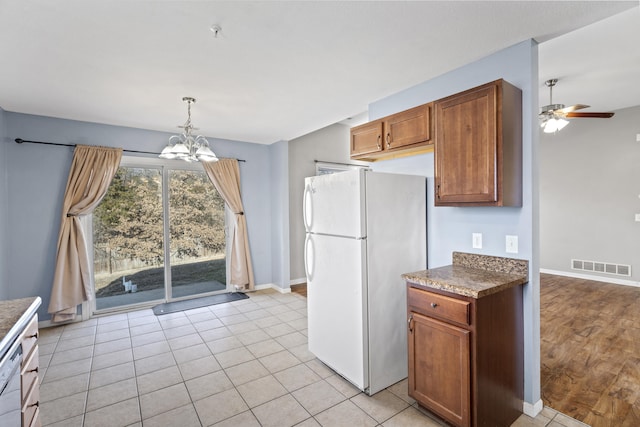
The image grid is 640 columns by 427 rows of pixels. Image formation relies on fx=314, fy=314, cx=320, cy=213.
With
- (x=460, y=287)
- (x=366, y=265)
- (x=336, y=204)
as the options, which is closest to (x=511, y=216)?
(x=460, y=287)

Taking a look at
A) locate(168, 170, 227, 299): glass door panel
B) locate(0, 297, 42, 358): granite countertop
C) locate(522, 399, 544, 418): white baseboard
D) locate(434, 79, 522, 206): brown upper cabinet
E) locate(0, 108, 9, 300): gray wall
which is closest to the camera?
locate(0, 297, 42, 358): granite countertop

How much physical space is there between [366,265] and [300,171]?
3.42 metres

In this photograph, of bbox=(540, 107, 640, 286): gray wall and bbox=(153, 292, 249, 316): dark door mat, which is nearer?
bbox=(153, 292, 249, 316): dark door mat

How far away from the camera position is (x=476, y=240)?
241 cm

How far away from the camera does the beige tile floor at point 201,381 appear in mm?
2105

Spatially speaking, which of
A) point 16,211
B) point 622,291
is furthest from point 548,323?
point 16,211

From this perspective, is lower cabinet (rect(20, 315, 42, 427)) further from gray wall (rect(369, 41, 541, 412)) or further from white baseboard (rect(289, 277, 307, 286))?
white baseboard (rect(289, 277, 307, 286))

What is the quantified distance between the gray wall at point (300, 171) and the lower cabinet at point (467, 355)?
3.48 metres

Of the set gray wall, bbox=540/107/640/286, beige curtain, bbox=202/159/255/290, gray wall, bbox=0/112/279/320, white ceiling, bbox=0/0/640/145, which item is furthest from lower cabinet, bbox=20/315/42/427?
gray wall, bbox=540/107/640/286

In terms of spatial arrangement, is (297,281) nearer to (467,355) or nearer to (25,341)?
(467,355)

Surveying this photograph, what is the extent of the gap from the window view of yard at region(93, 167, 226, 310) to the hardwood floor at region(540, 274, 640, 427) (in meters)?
4.33

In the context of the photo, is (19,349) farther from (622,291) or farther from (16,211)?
(622,291)

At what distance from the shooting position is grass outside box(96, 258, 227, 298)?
4.25 meters

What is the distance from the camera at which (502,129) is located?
195 cm
